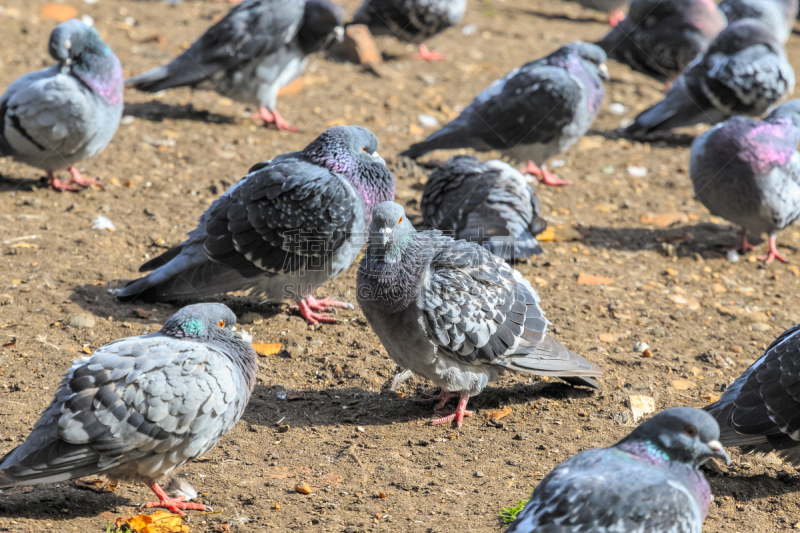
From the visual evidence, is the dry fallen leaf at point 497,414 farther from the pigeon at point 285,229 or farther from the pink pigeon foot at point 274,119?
the pink pigeon foot at point 274,119

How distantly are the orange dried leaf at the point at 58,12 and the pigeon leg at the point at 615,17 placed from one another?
9995 millimetres

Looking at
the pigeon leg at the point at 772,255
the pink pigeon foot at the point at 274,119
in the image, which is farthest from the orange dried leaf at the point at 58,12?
the pigeon leg at the point at 772,255

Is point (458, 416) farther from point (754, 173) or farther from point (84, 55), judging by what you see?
point (84, 55)

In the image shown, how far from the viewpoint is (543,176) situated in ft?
29.3

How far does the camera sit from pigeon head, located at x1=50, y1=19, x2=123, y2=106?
7215 mm

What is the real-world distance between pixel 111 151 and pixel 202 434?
554 cm

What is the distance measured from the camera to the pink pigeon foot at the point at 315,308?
6113 mm

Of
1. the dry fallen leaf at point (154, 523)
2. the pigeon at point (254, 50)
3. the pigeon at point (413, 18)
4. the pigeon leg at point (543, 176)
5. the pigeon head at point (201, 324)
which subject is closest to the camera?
the dry fallen leaf at point (154, 523)

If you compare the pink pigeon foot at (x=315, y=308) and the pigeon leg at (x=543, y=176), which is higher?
the pink pigeon foot at (x=315, y=308)

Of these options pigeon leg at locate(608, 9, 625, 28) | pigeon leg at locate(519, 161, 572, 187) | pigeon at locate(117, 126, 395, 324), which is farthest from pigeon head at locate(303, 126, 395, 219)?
pigeon leg at locate(608, 9, 625, 28)

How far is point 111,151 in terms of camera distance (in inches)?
332

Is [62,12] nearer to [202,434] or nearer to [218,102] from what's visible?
[218,102]

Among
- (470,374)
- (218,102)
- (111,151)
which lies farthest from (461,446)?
(218,102)

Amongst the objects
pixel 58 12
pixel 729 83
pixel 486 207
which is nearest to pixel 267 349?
pixel 486 207
